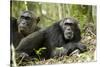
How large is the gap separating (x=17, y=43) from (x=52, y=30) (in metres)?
0.48

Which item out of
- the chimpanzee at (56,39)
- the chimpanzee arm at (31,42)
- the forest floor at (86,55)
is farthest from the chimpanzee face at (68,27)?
the chimpanzee arm at (31,42)

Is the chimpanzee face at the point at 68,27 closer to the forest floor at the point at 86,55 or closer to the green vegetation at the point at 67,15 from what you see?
the green vegetation at the point at 67,15

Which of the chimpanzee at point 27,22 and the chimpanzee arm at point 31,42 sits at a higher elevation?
the chimpanzee at point 27,22

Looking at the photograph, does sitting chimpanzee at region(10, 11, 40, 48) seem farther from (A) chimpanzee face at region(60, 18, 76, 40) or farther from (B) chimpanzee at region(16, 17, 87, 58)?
(A) chimpanzee face at region(60, 18, 76, 40)

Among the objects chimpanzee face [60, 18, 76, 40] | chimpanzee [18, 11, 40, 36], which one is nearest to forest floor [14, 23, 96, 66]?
chimpanzee face [60, 18, 76, 40]

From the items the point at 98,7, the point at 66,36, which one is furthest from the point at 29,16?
the point at 98,7

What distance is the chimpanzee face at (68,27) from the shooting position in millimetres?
2281

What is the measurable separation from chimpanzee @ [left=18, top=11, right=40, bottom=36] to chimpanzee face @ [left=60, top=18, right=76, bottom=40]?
36cm

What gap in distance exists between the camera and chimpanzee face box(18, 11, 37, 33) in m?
2.09

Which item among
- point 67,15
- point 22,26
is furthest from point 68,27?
point 22,26

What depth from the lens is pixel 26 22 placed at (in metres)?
2.12
